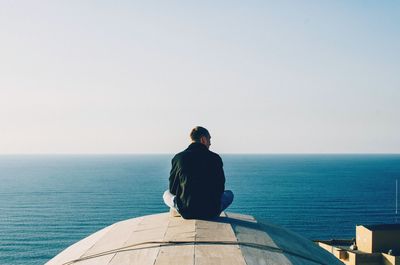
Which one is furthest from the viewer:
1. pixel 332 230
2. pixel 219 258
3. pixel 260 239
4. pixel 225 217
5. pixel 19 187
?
pixel 19 187

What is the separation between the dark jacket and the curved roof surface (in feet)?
0.86

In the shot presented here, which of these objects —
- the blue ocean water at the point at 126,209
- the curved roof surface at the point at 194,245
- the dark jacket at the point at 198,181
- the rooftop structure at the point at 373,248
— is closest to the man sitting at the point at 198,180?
the dark jacket at the point at 198,181

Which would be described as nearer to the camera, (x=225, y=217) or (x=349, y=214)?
(x=225, y=217)

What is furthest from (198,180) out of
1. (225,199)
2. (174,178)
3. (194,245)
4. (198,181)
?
(194,245)

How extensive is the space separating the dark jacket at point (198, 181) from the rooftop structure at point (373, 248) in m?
33.8

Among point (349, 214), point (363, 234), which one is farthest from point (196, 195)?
point (349, 214)

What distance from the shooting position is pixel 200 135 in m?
8.20

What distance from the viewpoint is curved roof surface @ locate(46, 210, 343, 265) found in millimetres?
6129

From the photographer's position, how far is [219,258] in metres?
6.00

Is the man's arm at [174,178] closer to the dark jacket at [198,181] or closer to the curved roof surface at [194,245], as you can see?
the dark jacket at [198,181]

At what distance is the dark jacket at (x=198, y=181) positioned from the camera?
7.91 meters

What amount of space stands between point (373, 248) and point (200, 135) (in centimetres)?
3787

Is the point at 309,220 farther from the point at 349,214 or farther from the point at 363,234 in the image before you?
the point at 363,234

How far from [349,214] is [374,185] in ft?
220
